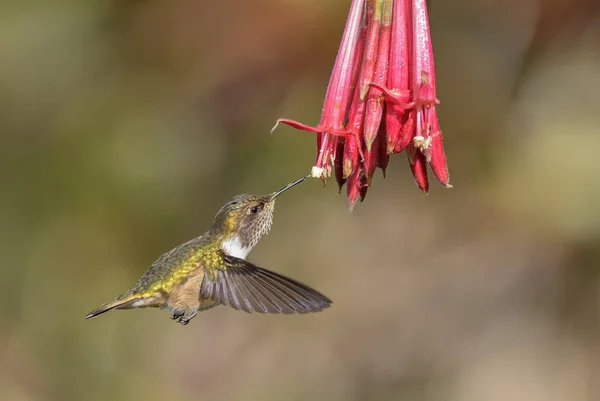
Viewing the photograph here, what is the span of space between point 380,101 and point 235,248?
860 millimetres

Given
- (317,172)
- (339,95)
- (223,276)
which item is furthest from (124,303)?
(339,95)

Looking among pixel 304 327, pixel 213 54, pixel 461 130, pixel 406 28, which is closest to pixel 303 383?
pixel 304 327

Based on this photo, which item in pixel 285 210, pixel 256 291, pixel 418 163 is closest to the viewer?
pixel 418 163

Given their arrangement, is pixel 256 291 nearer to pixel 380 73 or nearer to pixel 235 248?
pixel 235 248

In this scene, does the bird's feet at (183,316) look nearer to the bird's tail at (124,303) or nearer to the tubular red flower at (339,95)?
the bird's tail at (124,303)

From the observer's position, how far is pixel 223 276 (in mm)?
2443

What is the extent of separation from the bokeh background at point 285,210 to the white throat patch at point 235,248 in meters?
2.34

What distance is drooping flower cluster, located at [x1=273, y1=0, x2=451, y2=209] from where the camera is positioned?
187cm

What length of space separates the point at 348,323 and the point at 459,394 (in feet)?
2.78

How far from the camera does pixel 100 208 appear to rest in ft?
15.9

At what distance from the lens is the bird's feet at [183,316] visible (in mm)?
2555

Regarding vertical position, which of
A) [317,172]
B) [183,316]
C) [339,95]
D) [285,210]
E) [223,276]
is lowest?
[285,210]

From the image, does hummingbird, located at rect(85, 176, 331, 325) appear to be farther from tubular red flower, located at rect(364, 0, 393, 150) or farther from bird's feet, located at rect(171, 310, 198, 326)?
tubular red flower, located at rect(364, 0, 393, 150)

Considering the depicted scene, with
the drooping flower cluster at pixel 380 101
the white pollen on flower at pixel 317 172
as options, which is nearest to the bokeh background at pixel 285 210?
the drooping flower cluster at pixel 380 101
